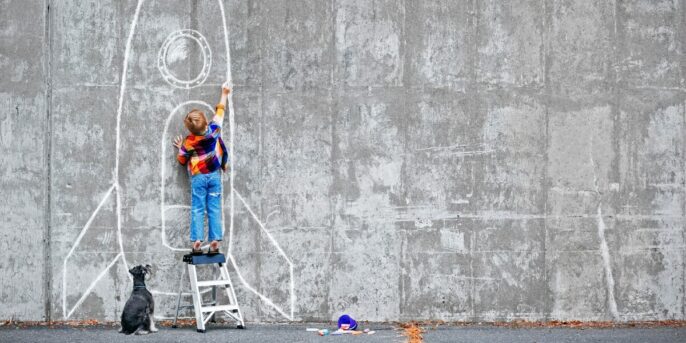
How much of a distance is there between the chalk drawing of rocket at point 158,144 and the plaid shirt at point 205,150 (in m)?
0.18

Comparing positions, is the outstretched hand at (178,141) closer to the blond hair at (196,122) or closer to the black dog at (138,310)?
the blond hair at (196,122)

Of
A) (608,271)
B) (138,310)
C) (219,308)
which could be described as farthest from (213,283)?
(608,271)

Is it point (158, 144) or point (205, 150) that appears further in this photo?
point (158, 144)

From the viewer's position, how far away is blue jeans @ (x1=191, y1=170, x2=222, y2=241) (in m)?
9.24

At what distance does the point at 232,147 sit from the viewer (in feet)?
31.1

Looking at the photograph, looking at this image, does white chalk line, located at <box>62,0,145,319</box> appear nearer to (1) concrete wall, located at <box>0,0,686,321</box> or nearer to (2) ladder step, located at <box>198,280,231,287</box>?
(1) concrete wall, located at <box>0,0,686,321</box>

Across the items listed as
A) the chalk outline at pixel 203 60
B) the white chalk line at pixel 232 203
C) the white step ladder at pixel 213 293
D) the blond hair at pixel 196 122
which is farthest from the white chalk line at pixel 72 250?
the chalk outline at pixel 203 60

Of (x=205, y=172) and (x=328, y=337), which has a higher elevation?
(x=205, y=172)

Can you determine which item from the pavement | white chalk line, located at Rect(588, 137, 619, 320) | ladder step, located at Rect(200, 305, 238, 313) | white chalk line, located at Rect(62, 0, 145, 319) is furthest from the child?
white chalk line, located at Rect(588, 137, 619, 320)

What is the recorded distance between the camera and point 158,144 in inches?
372

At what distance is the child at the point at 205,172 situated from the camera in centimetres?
921

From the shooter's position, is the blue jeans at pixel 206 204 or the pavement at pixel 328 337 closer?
the pavement at pixel 328 337

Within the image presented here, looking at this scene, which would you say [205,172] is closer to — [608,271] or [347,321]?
[347,321]

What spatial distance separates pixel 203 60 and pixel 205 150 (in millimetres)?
998
